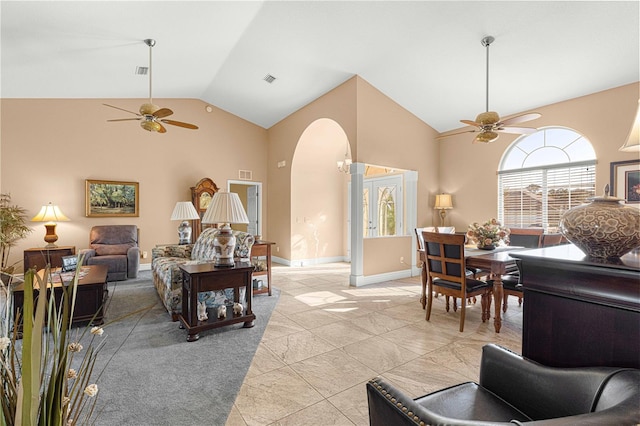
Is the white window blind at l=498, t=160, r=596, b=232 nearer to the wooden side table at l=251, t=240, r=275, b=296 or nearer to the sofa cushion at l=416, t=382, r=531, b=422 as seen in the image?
the wooden side table at l=251, t=240, r=275, b=296

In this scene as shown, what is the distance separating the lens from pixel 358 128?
201 inches

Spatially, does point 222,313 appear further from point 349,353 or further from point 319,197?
point 319,197

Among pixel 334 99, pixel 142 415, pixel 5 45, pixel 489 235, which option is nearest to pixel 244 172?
pixel 334 99

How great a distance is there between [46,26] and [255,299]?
13.8ft

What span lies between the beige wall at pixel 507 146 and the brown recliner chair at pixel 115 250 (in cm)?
616

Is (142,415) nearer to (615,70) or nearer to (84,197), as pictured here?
(84,197)

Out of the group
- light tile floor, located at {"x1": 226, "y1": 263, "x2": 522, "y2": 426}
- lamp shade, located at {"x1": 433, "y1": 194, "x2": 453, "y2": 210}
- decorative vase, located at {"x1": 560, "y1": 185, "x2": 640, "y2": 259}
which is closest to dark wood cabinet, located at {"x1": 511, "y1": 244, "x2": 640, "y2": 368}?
decorative vase, located at {"x1": 560, "y1": 185, "x2": 640, "y2": 259}

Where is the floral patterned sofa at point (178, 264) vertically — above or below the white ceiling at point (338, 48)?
below

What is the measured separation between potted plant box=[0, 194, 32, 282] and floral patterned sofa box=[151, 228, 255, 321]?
99.7 inches

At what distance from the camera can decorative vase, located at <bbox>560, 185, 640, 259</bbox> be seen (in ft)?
3.71

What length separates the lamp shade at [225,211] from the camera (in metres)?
3.20

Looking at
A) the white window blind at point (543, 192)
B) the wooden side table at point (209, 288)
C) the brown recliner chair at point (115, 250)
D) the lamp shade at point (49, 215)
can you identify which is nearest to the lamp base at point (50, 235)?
the lamp shade at point (49, 215)

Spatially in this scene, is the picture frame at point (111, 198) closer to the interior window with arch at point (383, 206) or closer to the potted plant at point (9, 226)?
the potted plant at point (9, 226)

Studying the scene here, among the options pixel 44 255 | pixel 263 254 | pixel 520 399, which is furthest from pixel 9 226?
pixel 520 399
